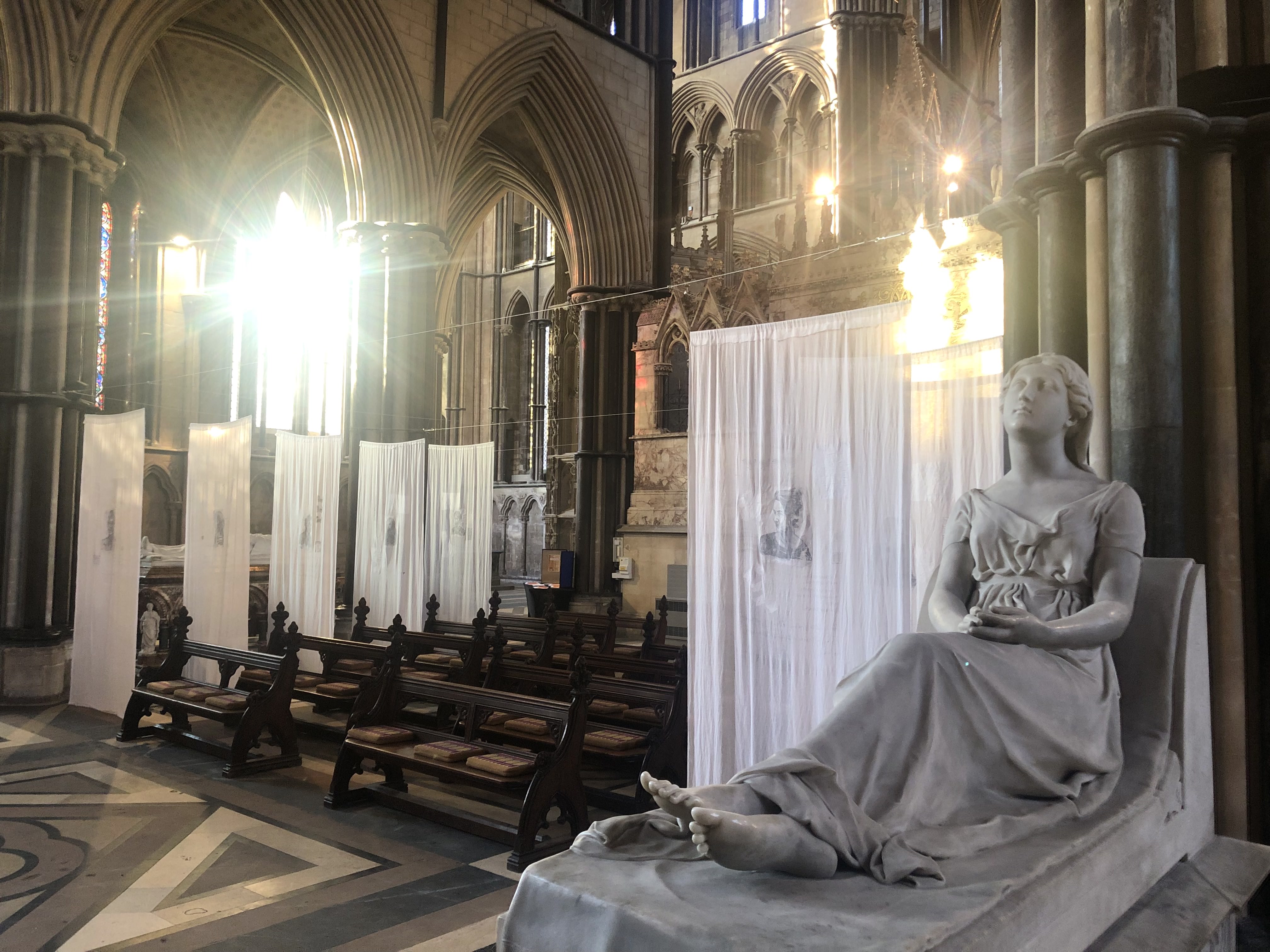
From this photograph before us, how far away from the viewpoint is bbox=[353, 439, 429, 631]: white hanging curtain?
8.98m

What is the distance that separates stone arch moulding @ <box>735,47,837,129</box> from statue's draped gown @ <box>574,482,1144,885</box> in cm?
1831

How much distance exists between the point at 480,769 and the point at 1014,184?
3192 millimetres

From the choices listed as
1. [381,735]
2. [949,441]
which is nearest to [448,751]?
[381,735]

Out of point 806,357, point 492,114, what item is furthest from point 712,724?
point 492,114

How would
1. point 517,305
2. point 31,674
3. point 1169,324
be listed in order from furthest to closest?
point 517,305, point 31,674, point 1169,324

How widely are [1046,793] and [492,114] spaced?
1112cm

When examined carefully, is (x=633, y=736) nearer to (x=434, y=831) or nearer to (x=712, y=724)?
(x=712, y=724)

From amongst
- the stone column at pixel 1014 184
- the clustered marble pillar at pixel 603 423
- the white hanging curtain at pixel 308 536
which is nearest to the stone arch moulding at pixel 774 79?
the clustered marble pillar at pixel 603 423

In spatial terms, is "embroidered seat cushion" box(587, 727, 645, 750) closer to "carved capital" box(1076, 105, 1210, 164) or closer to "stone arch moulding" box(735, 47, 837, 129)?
"carved capital" box(1076, 105, 1210, 164)

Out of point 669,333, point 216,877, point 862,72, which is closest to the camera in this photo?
point 216,877

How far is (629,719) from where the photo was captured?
16.3 feet

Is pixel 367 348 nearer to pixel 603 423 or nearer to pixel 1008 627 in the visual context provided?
pixel 603 423

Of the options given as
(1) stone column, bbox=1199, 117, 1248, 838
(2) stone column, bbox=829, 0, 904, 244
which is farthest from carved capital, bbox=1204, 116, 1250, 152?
(2) stone column, bbox=829, 0, 904, 244

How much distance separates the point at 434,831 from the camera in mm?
4109
